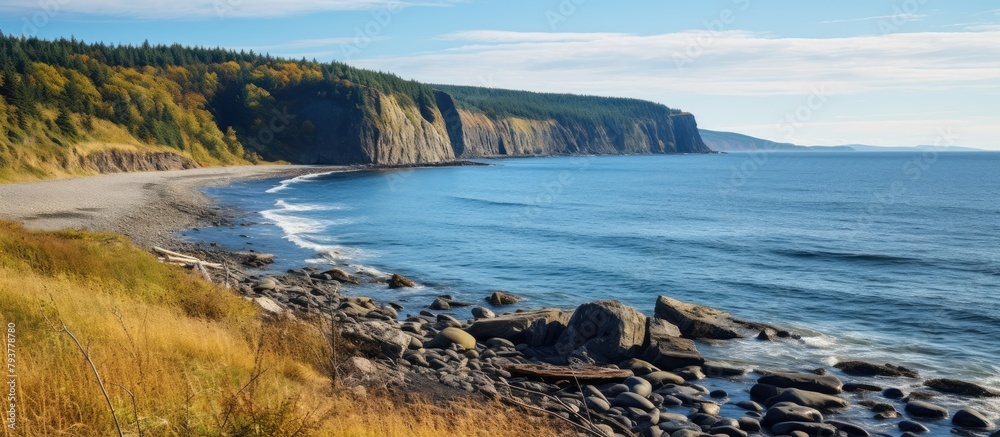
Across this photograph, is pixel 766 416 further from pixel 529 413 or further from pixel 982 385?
pixel 982 385

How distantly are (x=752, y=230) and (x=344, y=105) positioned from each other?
374 feet

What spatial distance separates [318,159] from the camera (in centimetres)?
14412

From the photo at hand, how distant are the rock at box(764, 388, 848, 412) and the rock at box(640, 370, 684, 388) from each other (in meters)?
2.15

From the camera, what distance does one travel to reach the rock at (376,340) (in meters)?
16.0

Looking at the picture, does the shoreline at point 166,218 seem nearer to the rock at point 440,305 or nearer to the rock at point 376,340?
the rock at point 376,340

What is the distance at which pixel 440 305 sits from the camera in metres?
25.7

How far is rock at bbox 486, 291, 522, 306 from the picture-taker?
2672cm

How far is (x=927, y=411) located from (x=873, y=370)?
310 centimetres

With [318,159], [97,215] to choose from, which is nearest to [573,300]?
[97,215]

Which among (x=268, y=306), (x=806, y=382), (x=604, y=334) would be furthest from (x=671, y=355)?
Answer: (x=268, y=306)

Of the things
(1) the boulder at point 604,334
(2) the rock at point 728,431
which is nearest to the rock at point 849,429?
(2) the rock at point 728,431

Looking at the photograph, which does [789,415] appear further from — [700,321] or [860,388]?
[700,321]

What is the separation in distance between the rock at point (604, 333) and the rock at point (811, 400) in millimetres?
4131

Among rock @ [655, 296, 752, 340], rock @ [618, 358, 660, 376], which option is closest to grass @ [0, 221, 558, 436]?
rock @ [618, 358, 660, 376]
